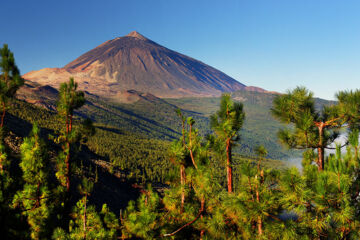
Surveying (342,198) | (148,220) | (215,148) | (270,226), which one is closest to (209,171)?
(215,148)

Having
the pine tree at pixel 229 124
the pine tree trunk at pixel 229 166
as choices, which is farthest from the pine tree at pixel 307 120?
the pine tree trunk at pixel 229 166

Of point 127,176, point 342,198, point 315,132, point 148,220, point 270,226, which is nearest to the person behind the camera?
point 342,198

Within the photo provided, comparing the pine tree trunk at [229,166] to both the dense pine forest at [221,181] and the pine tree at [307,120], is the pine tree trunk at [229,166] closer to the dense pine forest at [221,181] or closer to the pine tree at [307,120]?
the dense pine forest at [221,181]

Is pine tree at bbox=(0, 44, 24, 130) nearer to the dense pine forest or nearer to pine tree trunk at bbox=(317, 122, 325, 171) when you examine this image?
the dense pine forest

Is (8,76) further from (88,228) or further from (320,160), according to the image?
(320,160)

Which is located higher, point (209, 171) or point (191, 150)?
point (191, 150)

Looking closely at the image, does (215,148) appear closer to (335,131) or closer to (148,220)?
(148,220)
